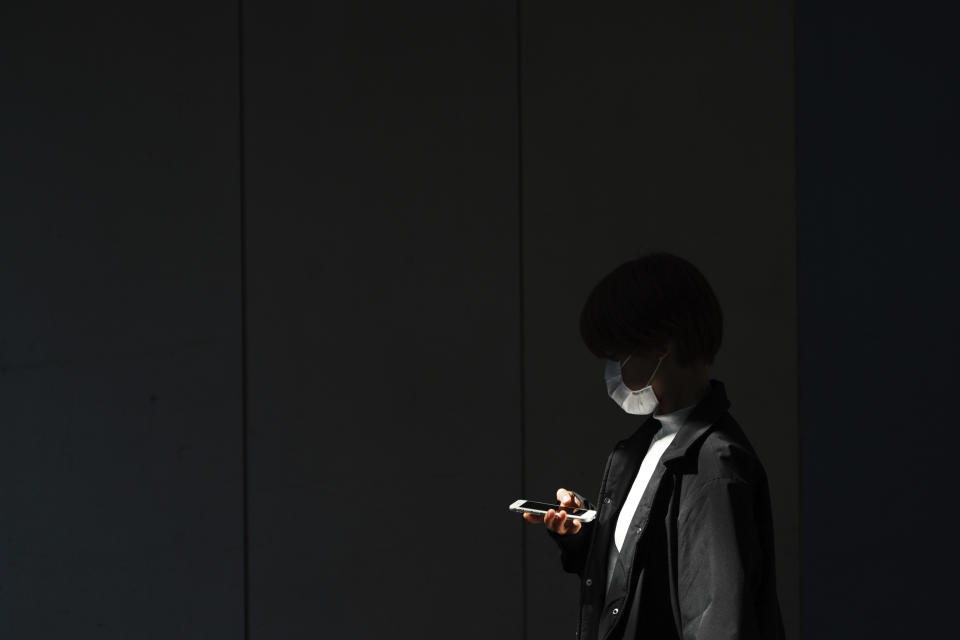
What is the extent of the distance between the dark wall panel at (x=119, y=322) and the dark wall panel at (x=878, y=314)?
86.6 inches

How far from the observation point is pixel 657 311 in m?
1.71

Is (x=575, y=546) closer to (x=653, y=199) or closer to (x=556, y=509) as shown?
(x=556, y=509)

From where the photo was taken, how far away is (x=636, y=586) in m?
1.66

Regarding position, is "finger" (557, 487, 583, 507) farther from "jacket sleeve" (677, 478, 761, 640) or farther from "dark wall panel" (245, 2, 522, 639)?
"dark wall panel" (245, 2, 522, 639)

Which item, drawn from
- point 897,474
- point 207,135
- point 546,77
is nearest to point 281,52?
point 207,135

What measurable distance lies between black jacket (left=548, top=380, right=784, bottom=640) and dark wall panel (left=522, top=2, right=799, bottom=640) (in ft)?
5.12

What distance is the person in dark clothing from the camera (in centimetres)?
150

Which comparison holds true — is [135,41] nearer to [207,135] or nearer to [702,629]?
[207,135]

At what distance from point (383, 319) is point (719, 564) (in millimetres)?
2058

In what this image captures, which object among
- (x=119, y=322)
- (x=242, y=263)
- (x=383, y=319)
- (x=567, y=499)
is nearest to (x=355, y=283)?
(x=383, y=319)

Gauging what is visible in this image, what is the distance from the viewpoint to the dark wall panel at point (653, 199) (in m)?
3.35

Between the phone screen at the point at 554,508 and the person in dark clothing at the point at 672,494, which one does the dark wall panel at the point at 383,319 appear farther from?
the person in dark clothing at the point at 672,494

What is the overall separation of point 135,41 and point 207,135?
427mm

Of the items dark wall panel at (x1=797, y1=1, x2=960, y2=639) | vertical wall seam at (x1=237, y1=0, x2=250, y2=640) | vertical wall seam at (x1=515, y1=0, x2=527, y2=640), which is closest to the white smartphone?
vertical wall seam at (x1=515, y1=0, x2=527, y2=640)
